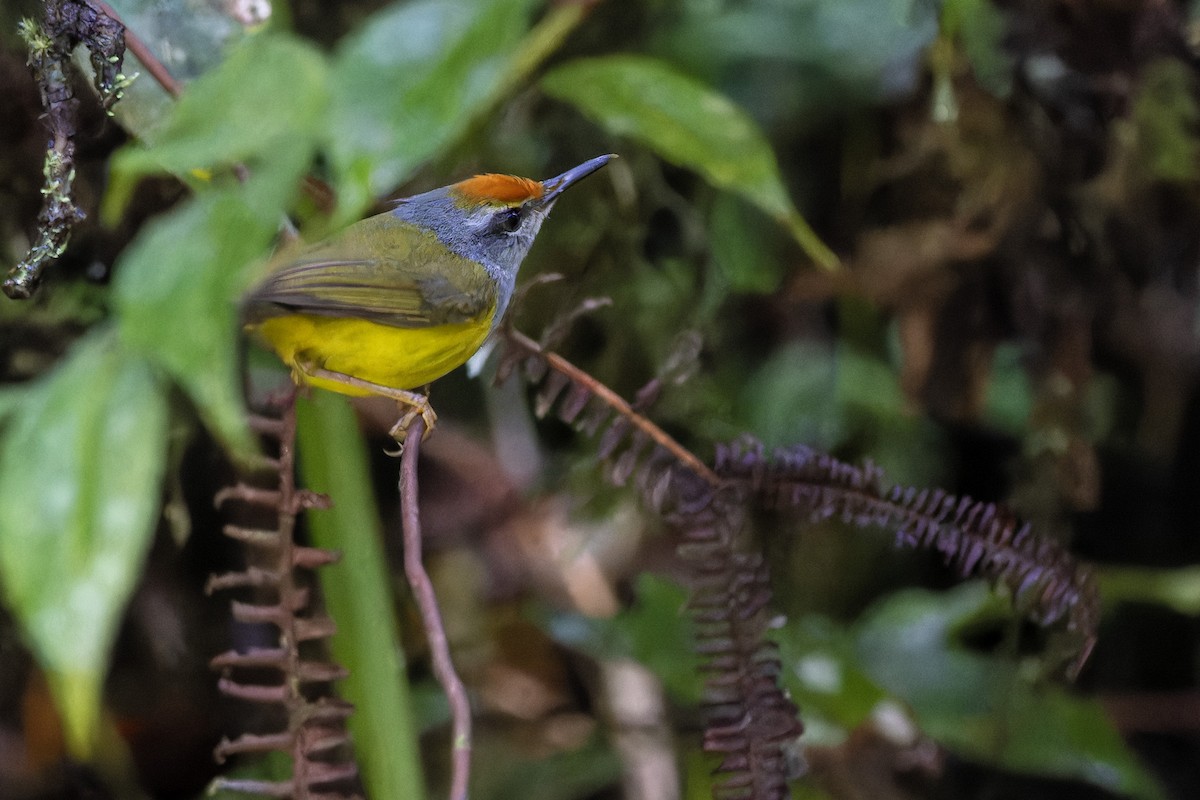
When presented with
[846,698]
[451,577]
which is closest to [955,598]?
[846,698]

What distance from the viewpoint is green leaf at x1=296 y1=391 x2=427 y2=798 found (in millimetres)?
728

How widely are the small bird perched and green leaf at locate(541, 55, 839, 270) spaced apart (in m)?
0.15

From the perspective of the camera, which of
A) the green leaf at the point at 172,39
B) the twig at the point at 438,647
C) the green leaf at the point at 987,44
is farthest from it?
the green leaf at the point at 987,44

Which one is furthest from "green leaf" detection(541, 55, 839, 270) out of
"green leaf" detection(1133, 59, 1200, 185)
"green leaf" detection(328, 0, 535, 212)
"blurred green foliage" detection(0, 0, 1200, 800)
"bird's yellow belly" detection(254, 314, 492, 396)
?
"green leaf" detection(1133, 59, 1200, 185)

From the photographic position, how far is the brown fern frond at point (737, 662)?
55cm

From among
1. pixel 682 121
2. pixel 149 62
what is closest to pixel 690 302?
pixel 682 121

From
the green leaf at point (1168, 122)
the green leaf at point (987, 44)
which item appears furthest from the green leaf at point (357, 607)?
the green leaf at point (1168, 122)

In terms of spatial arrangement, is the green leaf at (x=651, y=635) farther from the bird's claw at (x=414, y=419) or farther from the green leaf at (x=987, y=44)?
the green leaf at (x=987, y=44)

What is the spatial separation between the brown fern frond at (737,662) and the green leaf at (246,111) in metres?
0.30

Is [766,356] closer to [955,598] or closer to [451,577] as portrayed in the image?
[955,598]

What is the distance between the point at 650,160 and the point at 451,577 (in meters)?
0.45

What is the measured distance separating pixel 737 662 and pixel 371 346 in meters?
0.25

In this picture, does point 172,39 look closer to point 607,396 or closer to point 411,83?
point 411,83

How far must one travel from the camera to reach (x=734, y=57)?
91 cm
